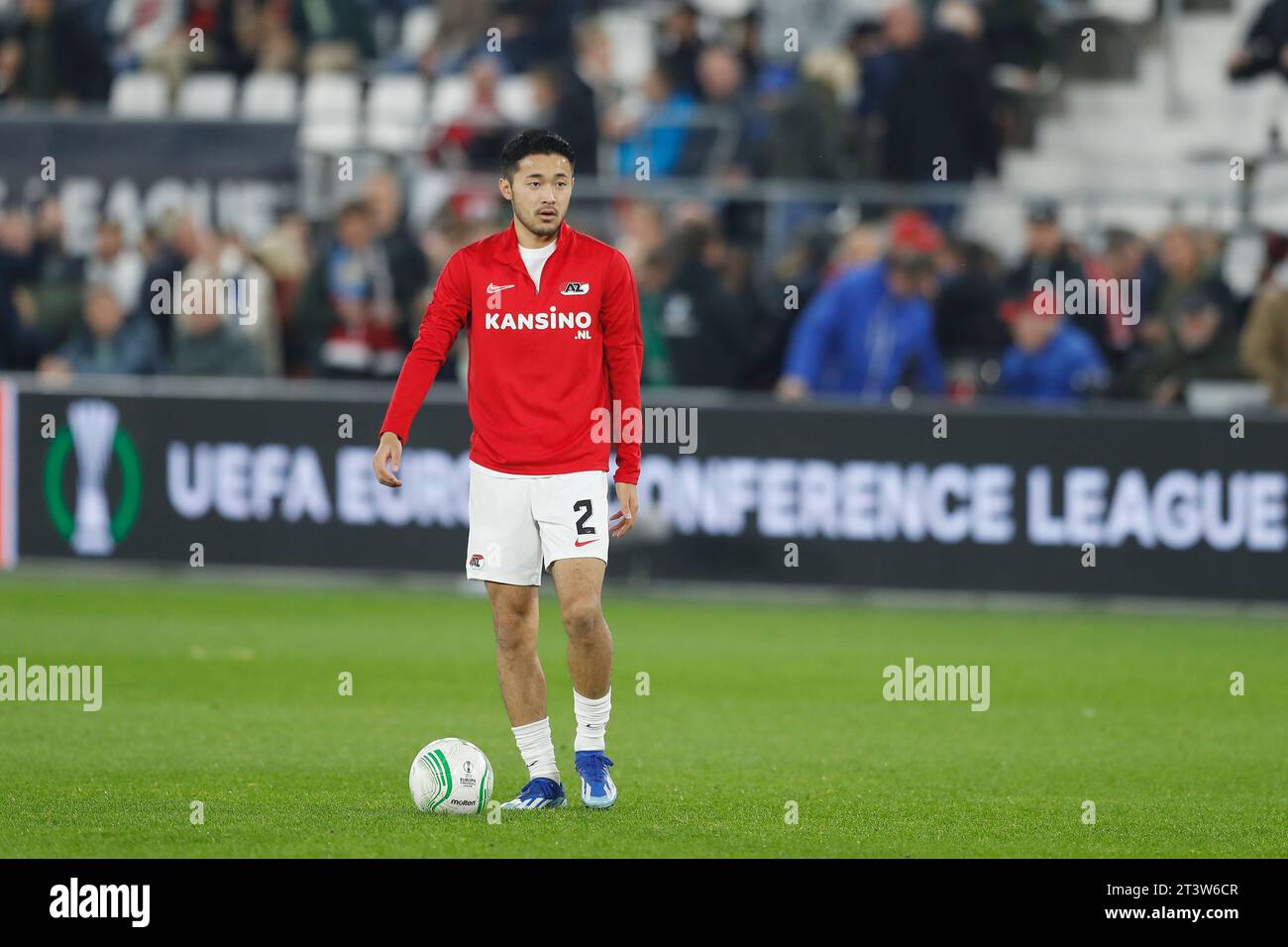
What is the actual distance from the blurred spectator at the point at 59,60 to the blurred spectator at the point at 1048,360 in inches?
391

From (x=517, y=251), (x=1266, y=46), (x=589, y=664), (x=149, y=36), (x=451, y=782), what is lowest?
(x=451, y=782)

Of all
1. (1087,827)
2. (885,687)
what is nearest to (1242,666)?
(885,687)

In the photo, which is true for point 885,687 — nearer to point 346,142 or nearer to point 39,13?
point 346,142

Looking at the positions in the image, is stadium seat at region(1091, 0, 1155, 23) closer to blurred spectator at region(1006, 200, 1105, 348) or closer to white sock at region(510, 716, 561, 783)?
blurred spectator at region(1006, 200, 1105, 348)

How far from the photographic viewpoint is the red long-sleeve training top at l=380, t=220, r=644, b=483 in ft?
28.5

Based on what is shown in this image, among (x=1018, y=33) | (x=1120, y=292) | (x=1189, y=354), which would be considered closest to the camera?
(x=1189, y=354)

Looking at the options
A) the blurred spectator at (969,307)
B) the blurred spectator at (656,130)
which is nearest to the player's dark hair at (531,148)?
the blurred spectator at (969,307)

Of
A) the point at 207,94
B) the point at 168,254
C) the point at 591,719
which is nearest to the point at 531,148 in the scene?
the point at 591,719

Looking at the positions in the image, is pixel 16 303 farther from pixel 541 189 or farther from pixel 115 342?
pixel 541 189

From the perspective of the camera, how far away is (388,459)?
28.1ft

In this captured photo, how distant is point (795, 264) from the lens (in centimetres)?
1867

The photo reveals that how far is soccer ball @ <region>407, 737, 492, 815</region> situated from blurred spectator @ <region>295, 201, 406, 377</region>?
33.4ft

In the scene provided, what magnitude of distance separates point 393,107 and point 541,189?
14.9 meters

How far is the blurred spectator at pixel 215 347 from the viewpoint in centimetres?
1883
